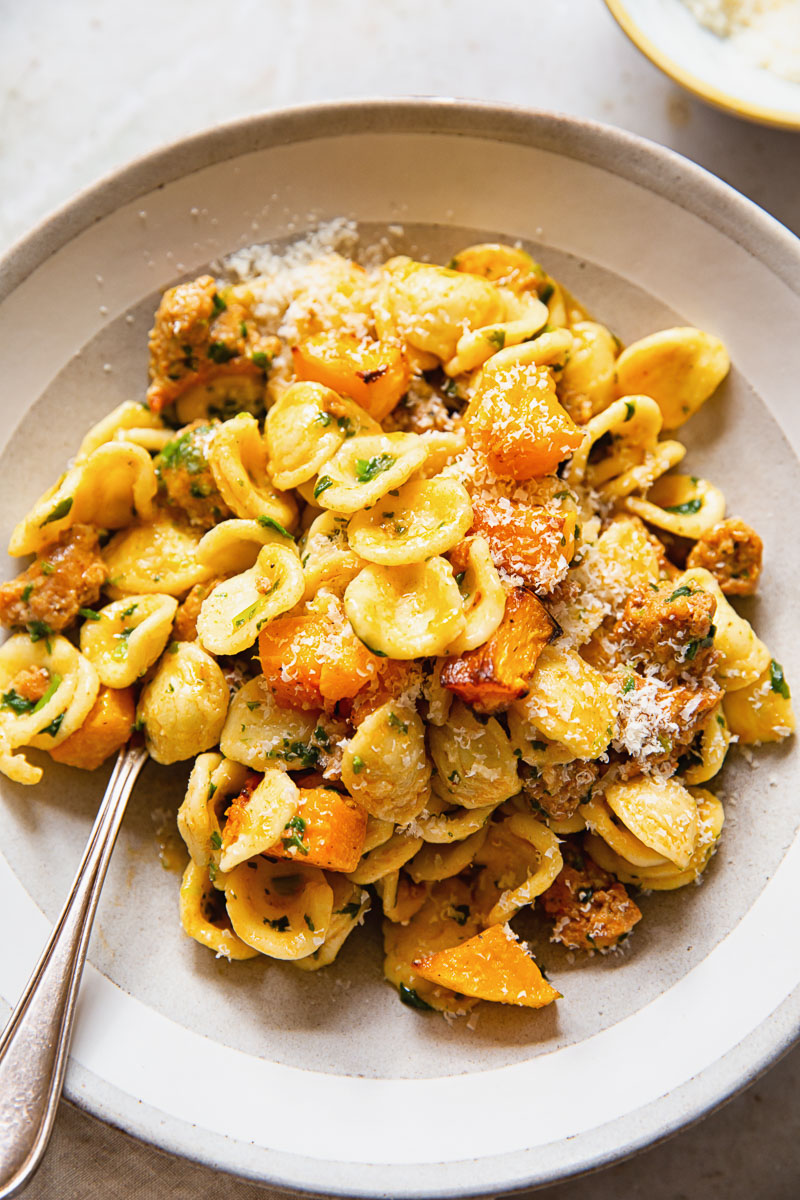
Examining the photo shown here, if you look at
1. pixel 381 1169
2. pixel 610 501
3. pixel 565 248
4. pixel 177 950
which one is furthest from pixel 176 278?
pixel 381 1169

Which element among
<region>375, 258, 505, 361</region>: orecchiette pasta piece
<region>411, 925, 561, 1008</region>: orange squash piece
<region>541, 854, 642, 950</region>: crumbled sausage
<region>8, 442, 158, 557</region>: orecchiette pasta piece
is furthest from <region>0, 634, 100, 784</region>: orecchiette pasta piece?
<region>541, 854, 642, 950</region>: crumbled sausage

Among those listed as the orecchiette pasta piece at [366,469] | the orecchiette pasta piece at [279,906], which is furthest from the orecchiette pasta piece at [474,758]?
the orecchiette pasta piece at [366,469]

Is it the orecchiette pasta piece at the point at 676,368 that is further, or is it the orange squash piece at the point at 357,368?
the orecchiette pasta piece at the point at 676,368

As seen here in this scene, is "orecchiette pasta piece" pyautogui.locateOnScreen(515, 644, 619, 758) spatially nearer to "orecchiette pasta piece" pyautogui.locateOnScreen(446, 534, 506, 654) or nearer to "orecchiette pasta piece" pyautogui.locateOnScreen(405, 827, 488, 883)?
"orecchiette pasta piece" pyautogui.locateOnScreen(446, 534, 506, 654)

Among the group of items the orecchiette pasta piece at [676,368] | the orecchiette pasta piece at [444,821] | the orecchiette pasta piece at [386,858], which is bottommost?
the orecchiette pasta piece at [386,858]

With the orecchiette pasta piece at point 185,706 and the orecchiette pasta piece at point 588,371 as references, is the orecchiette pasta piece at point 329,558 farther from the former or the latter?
the orecchiette pasta piece at point 588,371

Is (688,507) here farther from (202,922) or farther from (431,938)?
(202,922)

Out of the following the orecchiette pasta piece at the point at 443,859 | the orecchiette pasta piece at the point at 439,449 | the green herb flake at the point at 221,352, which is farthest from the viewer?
the green herb flake at the point at 221,352

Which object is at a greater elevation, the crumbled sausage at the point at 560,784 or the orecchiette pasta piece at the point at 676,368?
the orecchiette pasta piece at the point at 676,368
